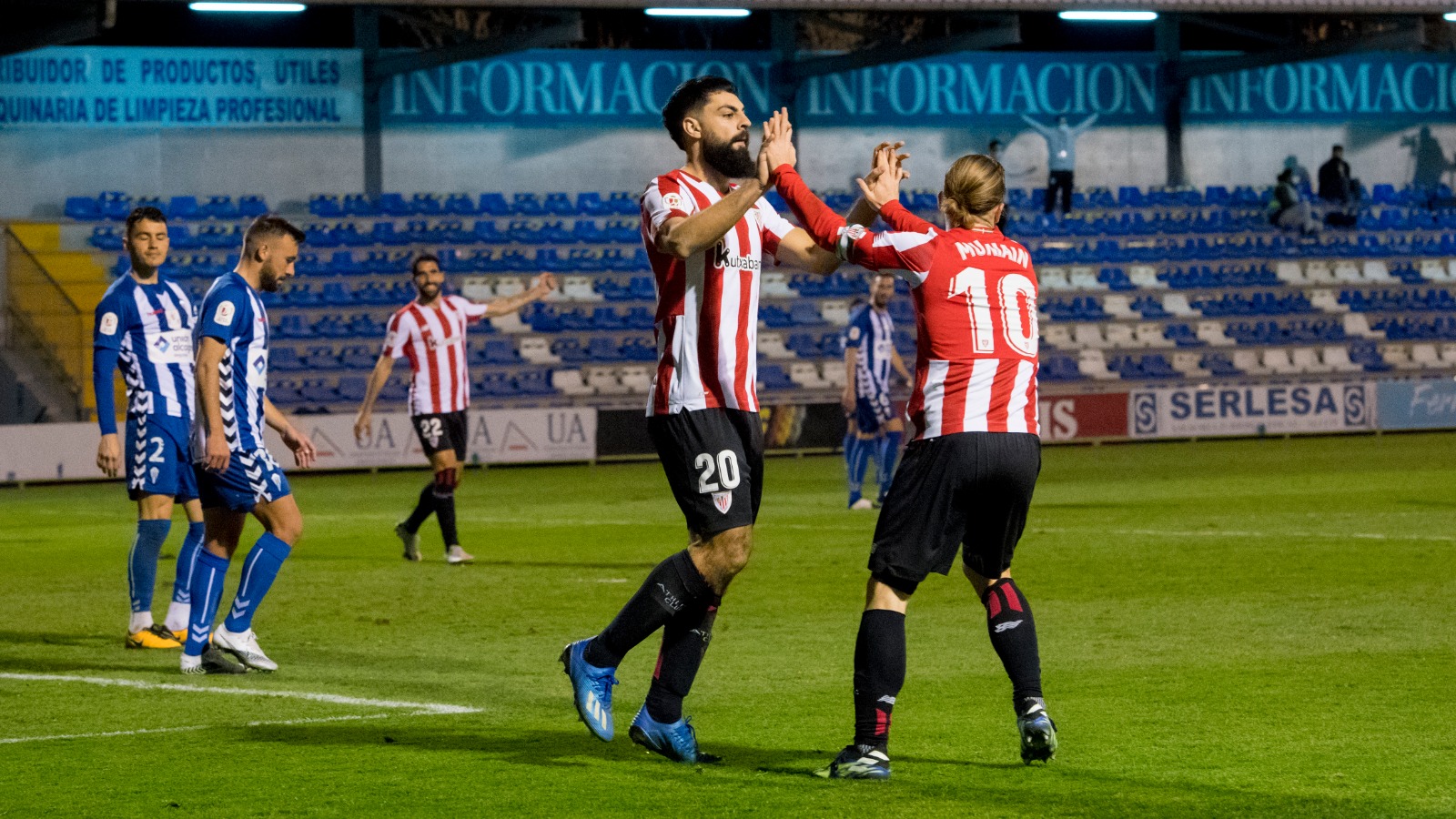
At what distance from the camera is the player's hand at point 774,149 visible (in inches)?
233

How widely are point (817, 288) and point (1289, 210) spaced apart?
9.16 meters

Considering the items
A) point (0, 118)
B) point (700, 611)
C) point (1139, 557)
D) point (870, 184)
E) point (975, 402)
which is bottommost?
point (1139, 557)

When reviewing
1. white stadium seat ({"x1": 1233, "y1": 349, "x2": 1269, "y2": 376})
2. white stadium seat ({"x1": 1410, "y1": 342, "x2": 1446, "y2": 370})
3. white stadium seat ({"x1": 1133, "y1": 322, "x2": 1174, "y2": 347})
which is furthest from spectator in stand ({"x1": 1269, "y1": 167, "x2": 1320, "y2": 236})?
white stadium seat ({"x1": 1133, "y1": 322, "x2": 1174, "y2": 347})

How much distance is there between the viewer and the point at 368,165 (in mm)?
32719

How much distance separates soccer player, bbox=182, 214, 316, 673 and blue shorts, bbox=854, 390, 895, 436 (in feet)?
31.3

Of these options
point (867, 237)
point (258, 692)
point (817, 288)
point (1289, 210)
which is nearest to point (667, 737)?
point (867, 237)

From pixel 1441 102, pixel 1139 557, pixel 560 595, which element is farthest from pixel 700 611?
pixel 1441 102

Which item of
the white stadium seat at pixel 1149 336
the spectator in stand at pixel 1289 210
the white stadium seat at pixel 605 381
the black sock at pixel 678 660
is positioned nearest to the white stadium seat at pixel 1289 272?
the spectator in stand at pixel 1289 210

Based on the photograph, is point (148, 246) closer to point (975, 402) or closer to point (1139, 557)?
point (975, 402)

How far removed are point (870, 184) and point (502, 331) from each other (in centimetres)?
2524

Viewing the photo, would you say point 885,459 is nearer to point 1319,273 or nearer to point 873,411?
point 873,411

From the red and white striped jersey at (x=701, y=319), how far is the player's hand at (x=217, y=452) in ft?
9.96

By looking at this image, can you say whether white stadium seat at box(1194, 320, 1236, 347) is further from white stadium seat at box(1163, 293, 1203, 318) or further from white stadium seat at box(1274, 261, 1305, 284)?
white stadium seat at box(1274, 261, 1305, 284)

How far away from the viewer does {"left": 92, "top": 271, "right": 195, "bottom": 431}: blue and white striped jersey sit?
389 inches
